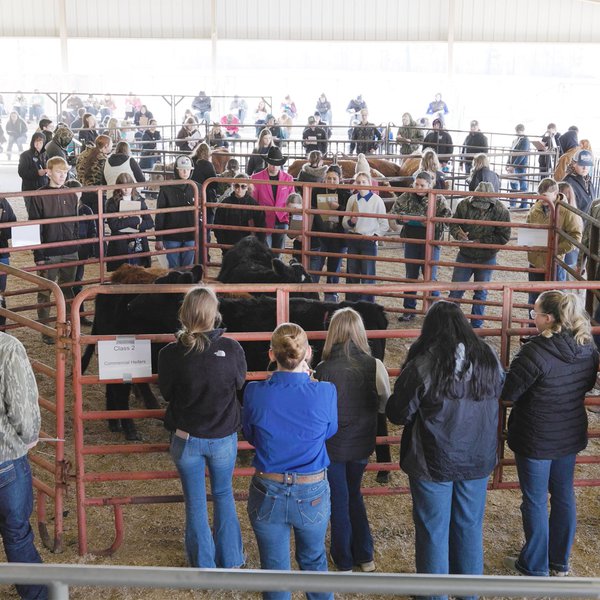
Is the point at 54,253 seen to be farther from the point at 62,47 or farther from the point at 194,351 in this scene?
the point at 62,47

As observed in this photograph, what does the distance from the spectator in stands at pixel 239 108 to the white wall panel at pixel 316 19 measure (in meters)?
2.47

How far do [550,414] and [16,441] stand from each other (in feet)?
8.30

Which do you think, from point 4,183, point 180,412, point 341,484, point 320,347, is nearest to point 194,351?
point 180,412

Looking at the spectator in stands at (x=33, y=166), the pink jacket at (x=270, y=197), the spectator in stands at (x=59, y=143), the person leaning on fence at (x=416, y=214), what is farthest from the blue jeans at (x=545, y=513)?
the spectator in stands at (x=59, y=143)

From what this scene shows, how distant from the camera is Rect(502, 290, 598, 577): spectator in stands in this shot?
167 inches

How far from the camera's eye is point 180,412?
4.29 metres

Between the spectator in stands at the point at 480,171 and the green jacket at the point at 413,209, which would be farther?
the spectator in stands at the point at 480,171

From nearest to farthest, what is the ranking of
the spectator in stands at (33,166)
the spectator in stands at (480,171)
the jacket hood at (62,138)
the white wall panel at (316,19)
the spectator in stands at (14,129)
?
the spectator in stands at (480,171) < the spectator in stands at (33,166) < the jacket hood at (62,138) < the white wall panel at (316,19) < the spectator in stands at (14,129)

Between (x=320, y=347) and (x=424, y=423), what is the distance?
196 centimetres

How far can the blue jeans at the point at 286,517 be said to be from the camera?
3.69 m

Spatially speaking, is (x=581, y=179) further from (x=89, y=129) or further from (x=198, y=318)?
(x=89, y=129)

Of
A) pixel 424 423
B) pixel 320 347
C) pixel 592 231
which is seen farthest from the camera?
pixel 592 231

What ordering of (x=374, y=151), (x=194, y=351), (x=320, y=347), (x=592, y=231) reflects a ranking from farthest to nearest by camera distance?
(x=374, y=151) → (x=592, y=231) → (x=320, y=347) → (x=194, y=351)

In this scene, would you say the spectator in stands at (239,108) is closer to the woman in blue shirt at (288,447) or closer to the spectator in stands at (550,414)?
the spectator in stands at (550,414)
